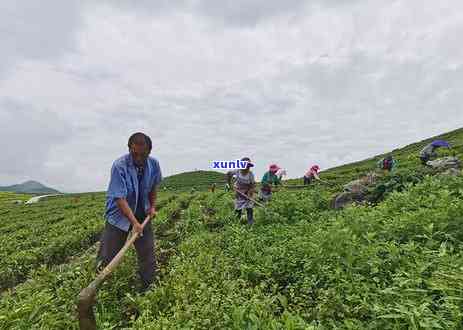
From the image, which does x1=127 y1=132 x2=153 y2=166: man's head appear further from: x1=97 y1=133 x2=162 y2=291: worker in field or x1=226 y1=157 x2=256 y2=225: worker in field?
x1=226 y1=157 x2=256 y2=225: worker in field

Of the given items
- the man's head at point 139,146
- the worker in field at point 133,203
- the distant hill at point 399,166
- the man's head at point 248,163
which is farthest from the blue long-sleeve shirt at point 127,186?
the distant hill at point 399,166

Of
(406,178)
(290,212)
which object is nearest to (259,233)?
(290,212)

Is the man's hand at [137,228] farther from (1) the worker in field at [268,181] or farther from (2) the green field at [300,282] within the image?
(1) the worker in field at [268,181]

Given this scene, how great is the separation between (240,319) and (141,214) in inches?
105

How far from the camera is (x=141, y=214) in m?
5.40

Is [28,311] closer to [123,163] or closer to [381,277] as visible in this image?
[123,163]

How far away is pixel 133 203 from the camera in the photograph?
5184 mm

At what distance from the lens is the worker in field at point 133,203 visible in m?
4.78

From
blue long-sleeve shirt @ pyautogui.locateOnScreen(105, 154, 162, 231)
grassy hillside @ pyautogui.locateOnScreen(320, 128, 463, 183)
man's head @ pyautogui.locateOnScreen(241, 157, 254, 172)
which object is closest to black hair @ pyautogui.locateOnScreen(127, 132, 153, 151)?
blue long-sleeve shirt @ pyautogui.locateOnScreen(105, 154, 162, 231)

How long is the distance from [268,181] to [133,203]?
21.8ft

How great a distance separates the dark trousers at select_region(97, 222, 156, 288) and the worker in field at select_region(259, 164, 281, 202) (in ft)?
21.2

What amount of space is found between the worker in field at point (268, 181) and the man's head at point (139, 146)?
676 cm

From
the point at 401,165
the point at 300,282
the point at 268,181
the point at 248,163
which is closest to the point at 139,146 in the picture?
the point at 300,282

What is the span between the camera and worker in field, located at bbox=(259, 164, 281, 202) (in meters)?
11.3
